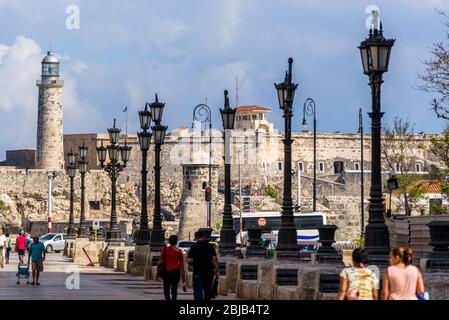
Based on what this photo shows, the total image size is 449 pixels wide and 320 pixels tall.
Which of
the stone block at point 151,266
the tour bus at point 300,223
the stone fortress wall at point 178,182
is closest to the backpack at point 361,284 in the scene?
the stone block at point 151,266

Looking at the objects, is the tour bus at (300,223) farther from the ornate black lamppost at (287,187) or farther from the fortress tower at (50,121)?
the fortress tower at (50,121)

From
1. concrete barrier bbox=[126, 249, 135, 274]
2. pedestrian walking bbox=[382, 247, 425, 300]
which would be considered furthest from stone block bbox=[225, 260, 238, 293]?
pedestrian walking bbox=[382, 247, 425, 300]

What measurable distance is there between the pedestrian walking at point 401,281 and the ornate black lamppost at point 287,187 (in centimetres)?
1273

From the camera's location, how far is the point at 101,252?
2096 inches

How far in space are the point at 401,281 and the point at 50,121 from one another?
106 m

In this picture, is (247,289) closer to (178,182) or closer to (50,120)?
(178,182)

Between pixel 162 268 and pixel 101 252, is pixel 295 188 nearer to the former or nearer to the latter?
pixel 101 252

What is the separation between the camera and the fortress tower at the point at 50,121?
11862 cm

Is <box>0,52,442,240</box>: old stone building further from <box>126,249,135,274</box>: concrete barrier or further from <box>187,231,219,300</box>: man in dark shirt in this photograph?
<box>187,231,219,300</box>: man in dark shirt

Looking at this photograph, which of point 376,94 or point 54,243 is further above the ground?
point 376,94

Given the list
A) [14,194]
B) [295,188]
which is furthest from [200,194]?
[14,194]

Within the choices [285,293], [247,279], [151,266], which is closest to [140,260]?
[151,266]

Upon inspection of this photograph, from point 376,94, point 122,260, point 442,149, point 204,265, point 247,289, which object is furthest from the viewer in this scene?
point 442,149

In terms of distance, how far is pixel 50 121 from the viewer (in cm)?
11856
